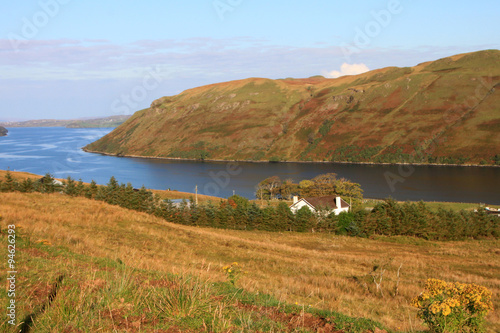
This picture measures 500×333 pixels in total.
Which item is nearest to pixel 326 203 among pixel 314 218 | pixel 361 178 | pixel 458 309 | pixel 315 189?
pixel 314 218

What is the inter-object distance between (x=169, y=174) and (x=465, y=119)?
127 metres

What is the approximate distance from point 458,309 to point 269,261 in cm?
1450

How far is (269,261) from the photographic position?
68.1ft

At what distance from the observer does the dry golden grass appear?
1178 cm

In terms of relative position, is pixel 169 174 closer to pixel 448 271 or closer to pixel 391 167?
pixel 391 167

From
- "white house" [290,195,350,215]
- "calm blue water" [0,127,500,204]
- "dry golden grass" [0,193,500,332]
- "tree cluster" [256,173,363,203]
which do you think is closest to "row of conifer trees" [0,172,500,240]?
"white house" [290,195,350,215]

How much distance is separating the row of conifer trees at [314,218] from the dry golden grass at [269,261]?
10.1 metres

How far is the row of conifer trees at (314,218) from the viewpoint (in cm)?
4325

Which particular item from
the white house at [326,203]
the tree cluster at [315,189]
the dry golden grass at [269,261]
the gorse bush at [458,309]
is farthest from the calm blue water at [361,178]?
the gorse bush at [458,309]

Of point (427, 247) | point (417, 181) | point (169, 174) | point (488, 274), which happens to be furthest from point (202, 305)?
point (169, 174)

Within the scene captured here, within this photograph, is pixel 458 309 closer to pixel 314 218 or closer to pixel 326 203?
pixel 314 218

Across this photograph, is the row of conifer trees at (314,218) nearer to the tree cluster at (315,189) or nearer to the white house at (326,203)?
the white house at (326,203)

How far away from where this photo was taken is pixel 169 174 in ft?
435

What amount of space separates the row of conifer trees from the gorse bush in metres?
38.1
